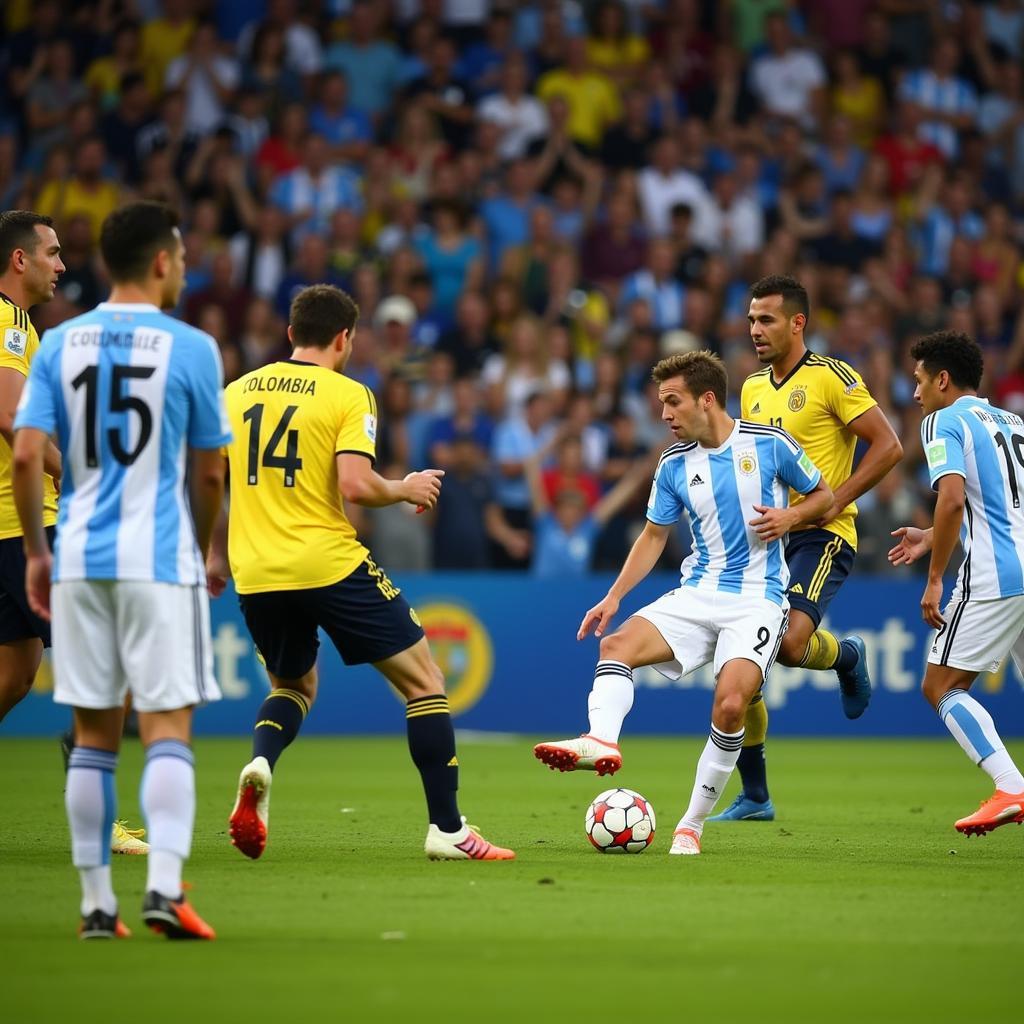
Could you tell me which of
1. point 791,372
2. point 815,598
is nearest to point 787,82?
point 791,372

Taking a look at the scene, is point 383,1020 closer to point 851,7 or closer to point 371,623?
point 371,623

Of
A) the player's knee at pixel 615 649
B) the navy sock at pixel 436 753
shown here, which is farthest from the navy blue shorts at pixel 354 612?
the player's knee at pixel 615 649

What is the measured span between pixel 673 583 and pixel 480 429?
2.52 metres

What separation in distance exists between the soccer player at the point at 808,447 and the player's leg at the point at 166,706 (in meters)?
4.28

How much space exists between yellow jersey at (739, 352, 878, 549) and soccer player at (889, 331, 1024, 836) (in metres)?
0.63

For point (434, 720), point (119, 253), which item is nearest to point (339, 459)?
point (434, 720)

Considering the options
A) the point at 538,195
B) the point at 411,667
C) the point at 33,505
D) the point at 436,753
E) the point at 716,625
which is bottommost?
the point at 436,753

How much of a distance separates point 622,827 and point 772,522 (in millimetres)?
1588

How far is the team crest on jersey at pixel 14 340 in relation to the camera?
780cm

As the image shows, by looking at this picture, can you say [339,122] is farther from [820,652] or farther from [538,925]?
[538,925]

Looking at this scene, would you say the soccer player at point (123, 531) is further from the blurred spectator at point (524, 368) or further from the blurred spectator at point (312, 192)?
the blurred spectator at point (312, 192)

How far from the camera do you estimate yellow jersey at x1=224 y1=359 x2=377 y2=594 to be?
7.48 m

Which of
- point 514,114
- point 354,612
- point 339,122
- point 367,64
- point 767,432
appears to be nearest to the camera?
point 354,612

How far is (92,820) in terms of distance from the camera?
566 cm
